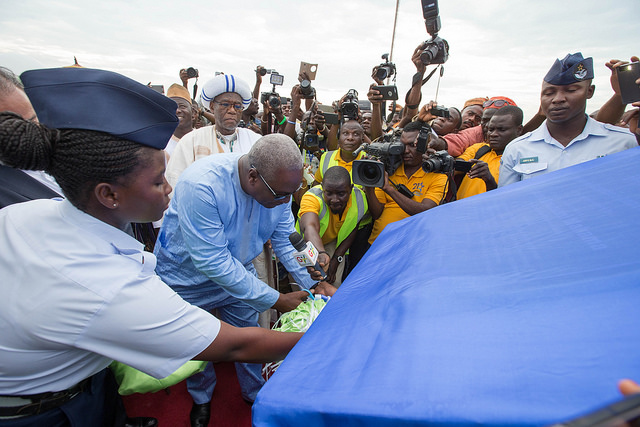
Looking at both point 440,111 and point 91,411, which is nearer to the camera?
point 91,411

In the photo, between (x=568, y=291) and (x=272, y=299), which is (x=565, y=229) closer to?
(x=568, y=291)

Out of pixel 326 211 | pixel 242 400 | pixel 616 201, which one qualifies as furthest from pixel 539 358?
pixel 326 211

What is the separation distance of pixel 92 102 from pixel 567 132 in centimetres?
277

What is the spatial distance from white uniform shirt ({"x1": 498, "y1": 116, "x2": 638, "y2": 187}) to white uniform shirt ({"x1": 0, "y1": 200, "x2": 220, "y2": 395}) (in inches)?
92.9

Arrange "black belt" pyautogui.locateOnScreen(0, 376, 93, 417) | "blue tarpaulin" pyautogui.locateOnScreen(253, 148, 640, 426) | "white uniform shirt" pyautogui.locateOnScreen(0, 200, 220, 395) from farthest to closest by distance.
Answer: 1. "black belt" pyautogui.locateOnScreen(0, 376, 93, 417)
2. "white uniform shirt" pyautogui.locateOnScreen(0, 200, 220, 395)
3. "blue tarpaulin" pyautogui.locateOnScreen(253, 148, 640, 426)

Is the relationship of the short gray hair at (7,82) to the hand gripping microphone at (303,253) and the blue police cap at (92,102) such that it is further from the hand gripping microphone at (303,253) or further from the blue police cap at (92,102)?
the hand gripping microphone at (303,253)

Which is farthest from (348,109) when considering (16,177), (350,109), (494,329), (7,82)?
(494,329)

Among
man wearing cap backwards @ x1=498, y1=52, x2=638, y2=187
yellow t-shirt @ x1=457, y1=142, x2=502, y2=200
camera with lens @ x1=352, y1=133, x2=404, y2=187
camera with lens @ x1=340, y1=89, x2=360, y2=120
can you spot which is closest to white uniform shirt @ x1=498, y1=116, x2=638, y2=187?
man wearing cap backwards @ x1=498, y1=52, x2=638, y2=187

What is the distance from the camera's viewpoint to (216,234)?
172 centimetres

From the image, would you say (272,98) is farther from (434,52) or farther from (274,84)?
(434,52)

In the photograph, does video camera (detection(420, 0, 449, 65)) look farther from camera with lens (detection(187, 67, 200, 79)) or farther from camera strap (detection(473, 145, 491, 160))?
camera with lens (detection(187, 67, 200, 79))

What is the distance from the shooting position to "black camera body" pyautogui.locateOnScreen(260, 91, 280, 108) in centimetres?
461

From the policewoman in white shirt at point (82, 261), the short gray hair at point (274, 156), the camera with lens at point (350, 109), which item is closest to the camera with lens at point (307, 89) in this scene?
the camera with lens at point (350, 109)

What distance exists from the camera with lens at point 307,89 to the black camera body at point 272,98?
1.83ft
